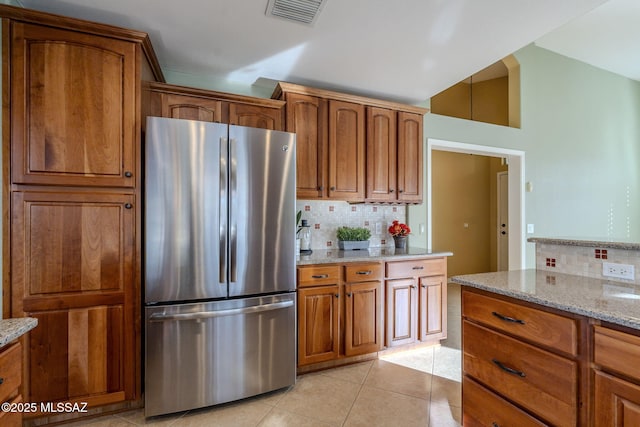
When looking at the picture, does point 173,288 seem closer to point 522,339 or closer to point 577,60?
point 522,339

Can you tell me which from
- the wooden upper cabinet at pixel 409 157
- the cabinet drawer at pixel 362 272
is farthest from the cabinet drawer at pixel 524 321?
the wooden upper cabinet at pixel 409 157

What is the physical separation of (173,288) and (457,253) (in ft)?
16.9

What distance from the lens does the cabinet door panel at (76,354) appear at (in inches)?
68.1

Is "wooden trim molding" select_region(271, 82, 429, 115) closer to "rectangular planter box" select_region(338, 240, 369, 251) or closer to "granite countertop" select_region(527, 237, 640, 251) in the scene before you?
"rectangular planter box" select_region(338, 240, 369, 251)

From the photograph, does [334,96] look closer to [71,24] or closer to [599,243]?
[71,24]

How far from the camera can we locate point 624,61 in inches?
179

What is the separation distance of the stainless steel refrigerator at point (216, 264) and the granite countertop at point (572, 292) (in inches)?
48.2

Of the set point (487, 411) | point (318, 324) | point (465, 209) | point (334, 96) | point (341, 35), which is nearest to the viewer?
point (487, 411)

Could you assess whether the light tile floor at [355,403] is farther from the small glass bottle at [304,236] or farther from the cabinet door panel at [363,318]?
the small glass bottle at [304,236]

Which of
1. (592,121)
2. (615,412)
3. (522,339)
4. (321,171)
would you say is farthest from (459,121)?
(615,412)

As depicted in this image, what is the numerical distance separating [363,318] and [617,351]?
1.72 m

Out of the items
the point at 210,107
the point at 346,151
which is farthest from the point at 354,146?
the point at 210,107

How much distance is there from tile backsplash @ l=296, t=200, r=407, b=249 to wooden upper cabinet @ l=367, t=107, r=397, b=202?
329 millimetres

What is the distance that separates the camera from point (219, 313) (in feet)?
6.35
